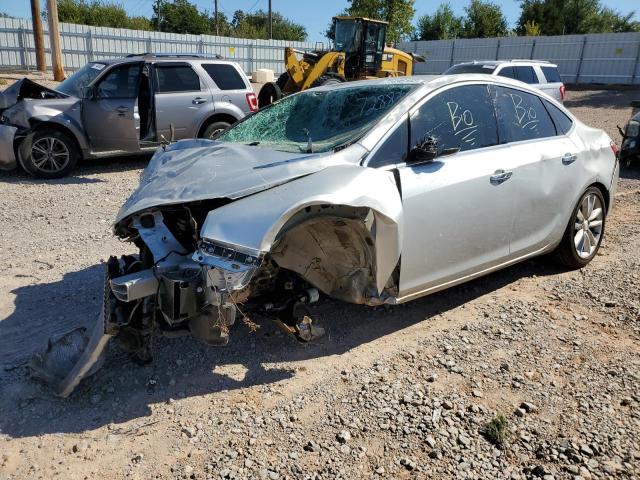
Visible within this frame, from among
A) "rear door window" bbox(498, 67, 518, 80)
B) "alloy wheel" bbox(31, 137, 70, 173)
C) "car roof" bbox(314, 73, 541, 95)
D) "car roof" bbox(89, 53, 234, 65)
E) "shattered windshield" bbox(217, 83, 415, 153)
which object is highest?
"rear door window" bbox(498, 67, 518, 80)

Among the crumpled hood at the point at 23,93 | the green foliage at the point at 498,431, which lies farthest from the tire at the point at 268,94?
the green foliage at the point at 498,431

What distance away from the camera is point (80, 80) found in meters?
9.04

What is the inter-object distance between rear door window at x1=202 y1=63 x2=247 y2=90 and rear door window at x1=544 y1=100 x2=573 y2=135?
6.34m

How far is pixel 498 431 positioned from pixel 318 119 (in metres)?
2.50

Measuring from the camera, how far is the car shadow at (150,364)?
302 cm

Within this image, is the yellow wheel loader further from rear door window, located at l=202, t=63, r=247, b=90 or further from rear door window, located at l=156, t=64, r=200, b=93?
rear door window, located at l=156, t=64, r=200, b=93

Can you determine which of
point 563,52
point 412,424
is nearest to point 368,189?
point 412,424

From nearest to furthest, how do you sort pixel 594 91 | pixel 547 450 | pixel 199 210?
1. pixel 547 450
2. pixel 199 210
3. pixel 594 91

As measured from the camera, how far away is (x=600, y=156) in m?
4.99

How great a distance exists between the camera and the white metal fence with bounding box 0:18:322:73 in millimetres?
25875

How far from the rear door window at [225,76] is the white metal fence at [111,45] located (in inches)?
766

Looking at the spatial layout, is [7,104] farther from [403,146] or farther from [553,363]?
[553,363]

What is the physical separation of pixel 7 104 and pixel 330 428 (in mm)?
7729

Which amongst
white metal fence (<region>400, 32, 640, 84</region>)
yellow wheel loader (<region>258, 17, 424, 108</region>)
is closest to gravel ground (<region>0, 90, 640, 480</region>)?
yellow wheel loader (<region>258, 17, 424, 108</region>)
